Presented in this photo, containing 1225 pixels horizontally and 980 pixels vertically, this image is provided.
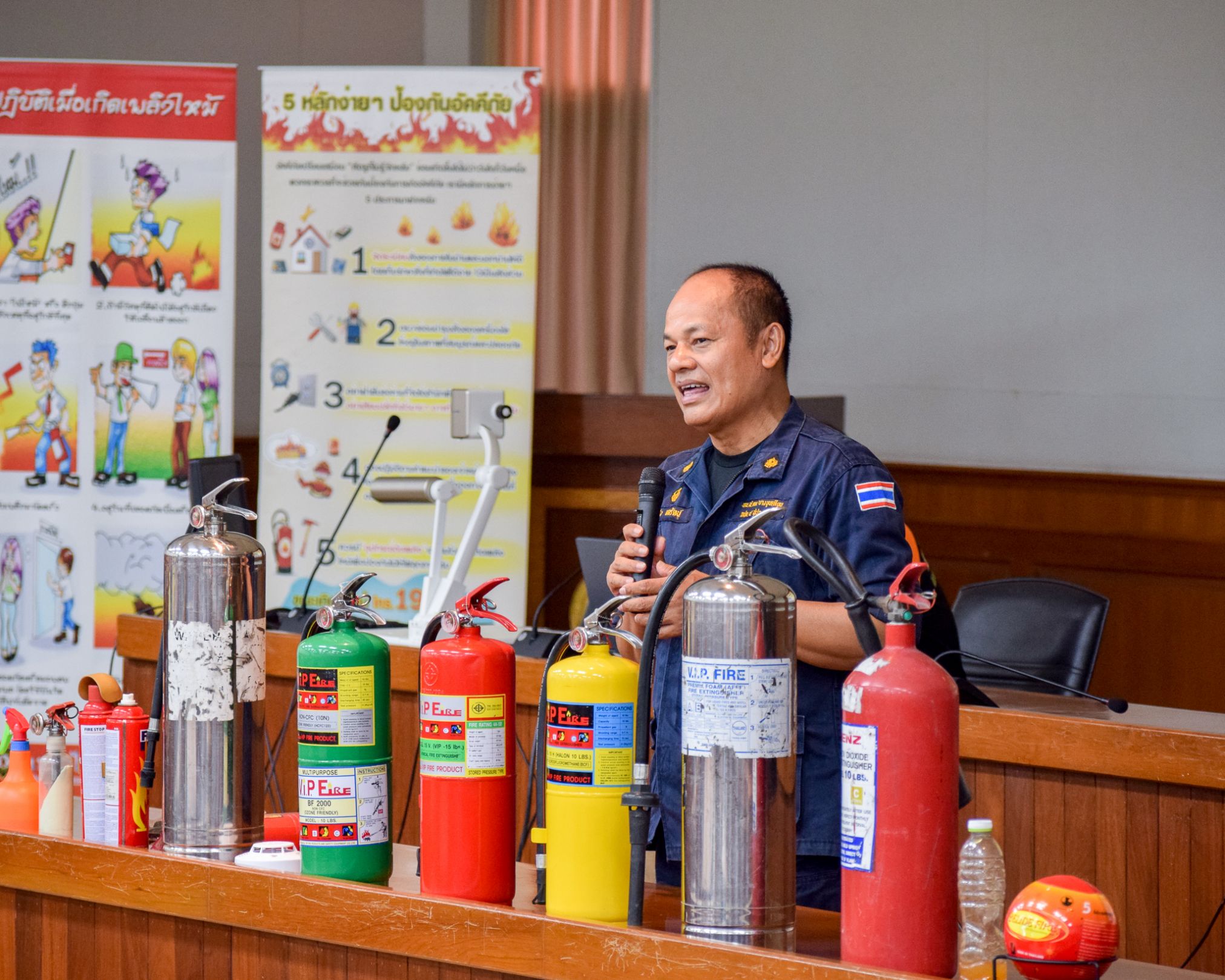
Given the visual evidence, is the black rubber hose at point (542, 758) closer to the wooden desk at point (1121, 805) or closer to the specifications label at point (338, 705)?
the specifications label at point (338, 705)

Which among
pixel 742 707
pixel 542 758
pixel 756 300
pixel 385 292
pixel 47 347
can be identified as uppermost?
pixel 385 292

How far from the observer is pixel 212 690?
1576mm

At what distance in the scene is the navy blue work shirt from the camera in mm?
1678

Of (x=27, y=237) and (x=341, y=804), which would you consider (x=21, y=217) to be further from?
(x=341, y=804)

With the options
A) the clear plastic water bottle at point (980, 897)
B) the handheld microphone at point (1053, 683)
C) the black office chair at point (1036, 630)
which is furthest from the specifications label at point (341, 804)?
the black office chair at point (1036, 630)

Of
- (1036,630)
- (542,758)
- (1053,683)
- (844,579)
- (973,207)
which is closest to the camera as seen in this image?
(844,579)

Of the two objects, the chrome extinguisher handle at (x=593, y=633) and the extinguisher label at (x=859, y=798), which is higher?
the chrome extinguisher handle at (x=593, y=633)

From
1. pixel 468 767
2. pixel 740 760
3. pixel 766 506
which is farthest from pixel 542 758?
pixel 766 506

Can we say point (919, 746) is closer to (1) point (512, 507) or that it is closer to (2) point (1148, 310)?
(1) point (512, 507)

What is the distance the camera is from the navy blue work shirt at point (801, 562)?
5.50 ft

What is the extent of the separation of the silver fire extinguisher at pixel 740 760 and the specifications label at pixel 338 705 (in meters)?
0.37

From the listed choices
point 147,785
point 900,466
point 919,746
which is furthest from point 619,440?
point 919,746

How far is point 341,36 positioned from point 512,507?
10.2 ft

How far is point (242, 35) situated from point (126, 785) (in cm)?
543
